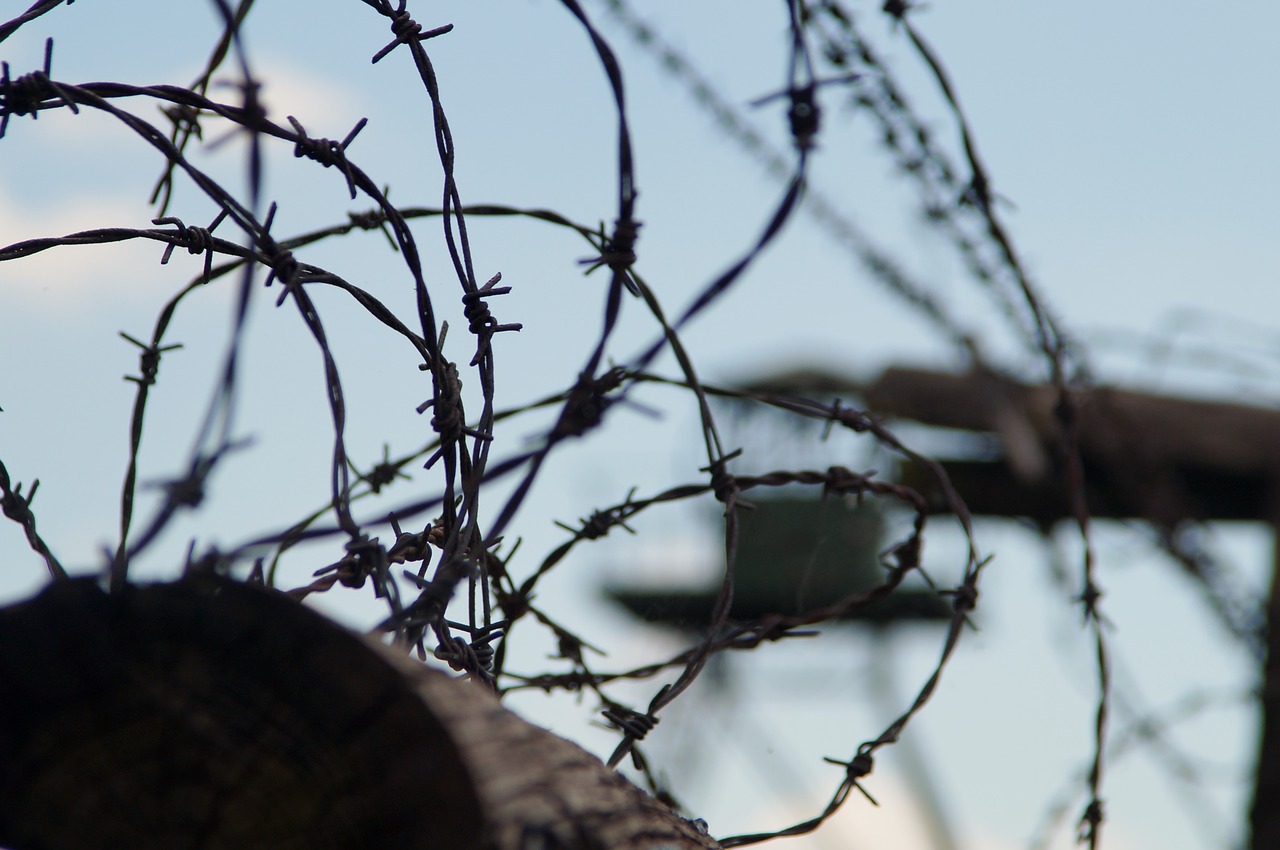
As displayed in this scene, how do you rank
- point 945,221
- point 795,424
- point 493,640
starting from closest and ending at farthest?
point 493,640, point 945,221, point 795,424

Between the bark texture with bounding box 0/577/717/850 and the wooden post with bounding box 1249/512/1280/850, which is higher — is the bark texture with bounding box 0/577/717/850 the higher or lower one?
the lower one

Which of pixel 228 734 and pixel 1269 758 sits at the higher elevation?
pixel 1269 758

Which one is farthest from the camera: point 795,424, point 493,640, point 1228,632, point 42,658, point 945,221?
point 795,424

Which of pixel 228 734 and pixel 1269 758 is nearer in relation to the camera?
pixel 228 734

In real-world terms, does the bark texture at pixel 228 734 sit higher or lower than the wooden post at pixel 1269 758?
lower

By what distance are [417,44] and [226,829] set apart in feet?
2.31

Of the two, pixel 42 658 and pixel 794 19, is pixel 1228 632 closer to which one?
pixel 794 19

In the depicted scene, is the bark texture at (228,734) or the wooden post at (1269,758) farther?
the wooden post at (1269,758)

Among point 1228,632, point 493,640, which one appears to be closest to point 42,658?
point 493,640

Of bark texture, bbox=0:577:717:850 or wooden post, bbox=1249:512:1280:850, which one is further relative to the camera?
wooden post, bbox=1249:512:1280:850

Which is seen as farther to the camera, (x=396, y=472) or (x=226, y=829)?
(x=396, y=472)

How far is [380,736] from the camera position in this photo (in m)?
0.77

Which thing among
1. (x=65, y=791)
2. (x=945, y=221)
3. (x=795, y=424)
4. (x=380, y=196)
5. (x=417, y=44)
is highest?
(x=795, y=424)

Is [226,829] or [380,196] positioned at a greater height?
[380,196]
